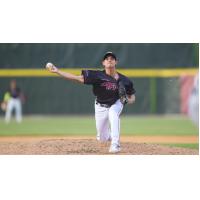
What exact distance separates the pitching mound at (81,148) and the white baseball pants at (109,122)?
0.16m

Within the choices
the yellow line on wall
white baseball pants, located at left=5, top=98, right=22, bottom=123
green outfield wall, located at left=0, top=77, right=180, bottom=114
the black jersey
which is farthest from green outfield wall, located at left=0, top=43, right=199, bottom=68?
the black jersey

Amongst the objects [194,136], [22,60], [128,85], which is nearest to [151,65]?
[22,60]

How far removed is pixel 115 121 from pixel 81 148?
82 cm

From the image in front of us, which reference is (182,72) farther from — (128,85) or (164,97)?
(128,85)

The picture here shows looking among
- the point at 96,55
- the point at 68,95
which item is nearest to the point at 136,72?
the point at 96,55

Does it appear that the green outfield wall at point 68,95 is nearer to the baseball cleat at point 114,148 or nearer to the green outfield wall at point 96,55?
the green outfield wall at point 96,55

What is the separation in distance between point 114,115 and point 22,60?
7.67m

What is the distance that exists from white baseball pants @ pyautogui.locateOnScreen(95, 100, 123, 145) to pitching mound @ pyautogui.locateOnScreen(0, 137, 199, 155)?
0.54 feet

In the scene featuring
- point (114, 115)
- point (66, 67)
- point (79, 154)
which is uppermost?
point (66, 67)

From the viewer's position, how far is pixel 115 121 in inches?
297

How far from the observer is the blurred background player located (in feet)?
50.0

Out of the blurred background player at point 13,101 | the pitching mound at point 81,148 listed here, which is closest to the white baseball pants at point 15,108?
the blurred background player at point 13,101

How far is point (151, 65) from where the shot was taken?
16219 millimetres

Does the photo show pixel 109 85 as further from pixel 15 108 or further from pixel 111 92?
pixel 15 108
